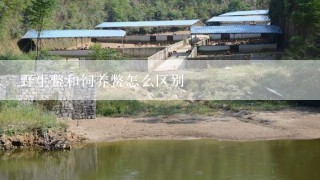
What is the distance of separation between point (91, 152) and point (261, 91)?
1326cm

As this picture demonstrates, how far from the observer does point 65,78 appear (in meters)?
25.8

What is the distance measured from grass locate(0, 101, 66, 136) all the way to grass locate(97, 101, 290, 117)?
17.1 ft

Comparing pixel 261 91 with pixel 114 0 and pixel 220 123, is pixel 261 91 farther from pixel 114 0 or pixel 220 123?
pixel 114 0

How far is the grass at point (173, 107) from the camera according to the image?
92.3 ft

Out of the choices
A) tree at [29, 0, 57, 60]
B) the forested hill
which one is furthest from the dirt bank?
the forested hill

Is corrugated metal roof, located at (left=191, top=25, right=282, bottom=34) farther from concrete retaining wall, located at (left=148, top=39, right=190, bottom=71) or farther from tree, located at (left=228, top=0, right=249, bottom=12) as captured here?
tree, located at (left=228, top=0, right=249, bottom=12)

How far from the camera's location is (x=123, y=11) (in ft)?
224

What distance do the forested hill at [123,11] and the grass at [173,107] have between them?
2249cm

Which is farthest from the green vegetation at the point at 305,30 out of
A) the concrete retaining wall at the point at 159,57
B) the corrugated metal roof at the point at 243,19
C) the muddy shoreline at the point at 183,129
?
the corrugated metal roof at the point at 243,19

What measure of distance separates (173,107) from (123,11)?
136 ft

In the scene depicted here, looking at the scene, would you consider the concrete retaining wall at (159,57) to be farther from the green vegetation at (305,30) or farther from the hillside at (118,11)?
the hillside at (118,11)

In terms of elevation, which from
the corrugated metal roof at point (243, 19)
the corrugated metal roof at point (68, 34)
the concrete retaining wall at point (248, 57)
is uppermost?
the corrugated metal roof at point (243, 19)

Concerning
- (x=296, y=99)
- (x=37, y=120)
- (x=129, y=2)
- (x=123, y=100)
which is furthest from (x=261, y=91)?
(x=129, y=2)

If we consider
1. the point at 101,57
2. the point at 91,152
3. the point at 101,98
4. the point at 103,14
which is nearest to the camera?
the point at 91,152
